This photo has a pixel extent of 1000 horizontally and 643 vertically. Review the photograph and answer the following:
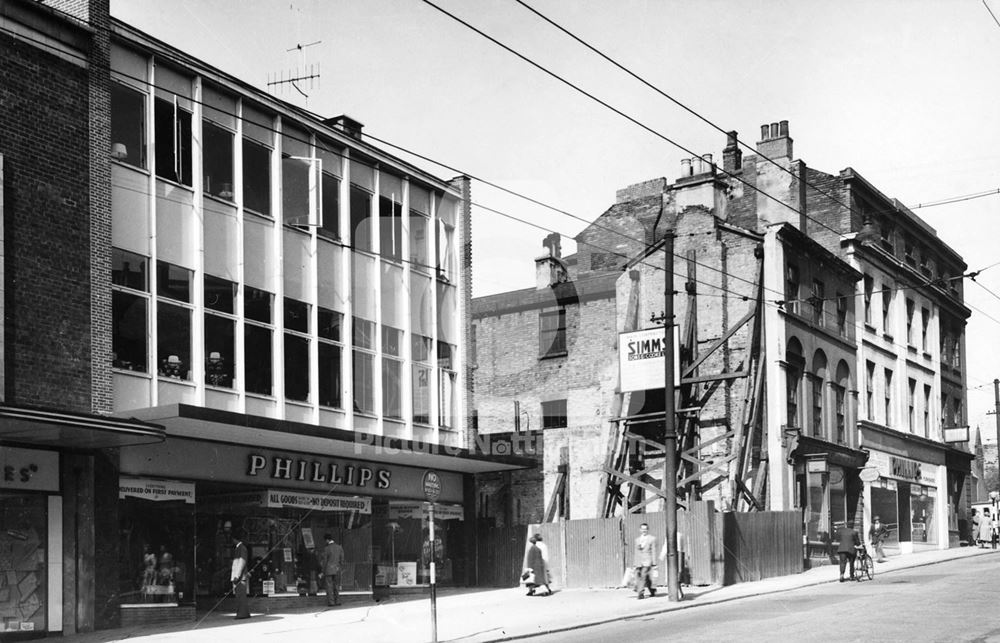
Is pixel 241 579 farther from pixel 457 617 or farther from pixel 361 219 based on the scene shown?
pixel 361 219

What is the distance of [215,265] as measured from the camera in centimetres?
2302

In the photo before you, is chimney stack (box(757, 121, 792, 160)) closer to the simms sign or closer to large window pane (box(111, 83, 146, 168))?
the simms sign

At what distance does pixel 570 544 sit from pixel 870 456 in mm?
17652

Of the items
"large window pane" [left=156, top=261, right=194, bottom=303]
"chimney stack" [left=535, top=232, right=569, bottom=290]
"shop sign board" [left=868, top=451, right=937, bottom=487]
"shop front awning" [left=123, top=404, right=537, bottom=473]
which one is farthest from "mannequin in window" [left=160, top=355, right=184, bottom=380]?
"shop sign board" [left=868, top=451, right=937, bottom=487]

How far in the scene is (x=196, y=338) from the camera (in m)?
22.3

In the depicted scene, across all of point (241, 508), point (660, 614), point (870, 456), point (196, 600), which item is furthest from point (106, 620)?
point (870, 456)

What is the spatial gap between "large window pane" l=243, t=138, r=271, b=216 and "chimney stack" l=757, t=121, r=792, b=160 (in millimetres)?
23448

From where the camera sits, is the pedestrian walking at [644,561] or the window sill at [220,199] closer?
the window sill at [220,199]

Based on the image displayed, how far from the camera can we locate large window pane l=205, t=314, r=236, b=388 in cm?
2272

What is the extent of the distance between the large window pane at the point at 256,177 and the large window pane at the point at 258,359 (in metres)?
2.65

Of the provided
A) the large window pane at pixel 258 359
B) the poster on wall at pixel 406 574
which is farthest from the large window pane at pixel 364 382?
the poster on wall at pixel 406 574

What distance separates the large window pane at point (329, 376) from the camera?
25922mm

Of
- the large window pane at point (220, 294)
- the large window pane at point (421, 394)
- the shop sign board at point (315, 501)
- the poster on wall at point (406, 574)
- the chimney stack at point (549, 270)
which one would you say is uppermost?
the chimney stack at point (549, 270)

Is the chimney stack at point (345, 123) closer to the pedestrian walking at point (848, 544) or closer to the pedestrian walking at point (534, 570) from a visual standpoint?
the pedestrian walking at point (534, 570)
